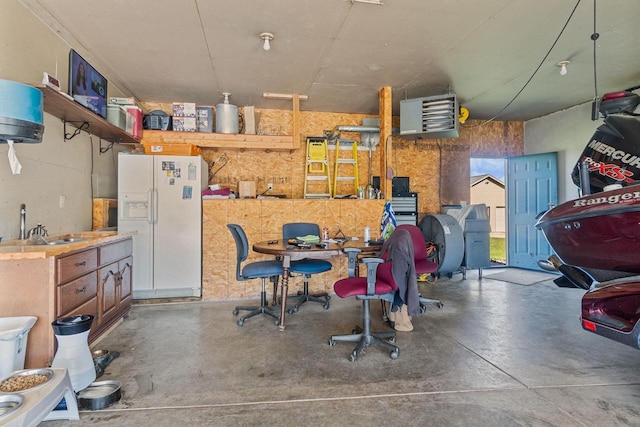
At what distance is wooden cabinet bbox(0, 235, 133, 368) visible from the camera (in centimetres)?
210

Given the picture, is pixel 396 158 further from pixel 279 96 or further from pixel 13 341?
pixel 13 341

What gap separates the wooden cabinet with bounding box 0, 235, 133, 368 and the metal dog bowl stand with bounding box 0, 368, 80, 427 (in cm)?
50

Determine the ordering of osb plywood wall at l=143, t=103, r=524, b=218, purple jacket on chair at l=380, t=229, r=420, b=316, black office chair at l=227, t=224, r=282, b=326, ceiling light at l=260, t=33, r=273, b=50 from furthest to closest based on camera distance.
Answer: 1. osb plywood wall at l=143, t=103, r=524, b=218
2. black office chair at l=227, t=224, r=282, b=326
3. ceiling light at l=260, t=33, r=273, b=50
4. purple jacket on chair at l=380, t=229, r=420, b=316

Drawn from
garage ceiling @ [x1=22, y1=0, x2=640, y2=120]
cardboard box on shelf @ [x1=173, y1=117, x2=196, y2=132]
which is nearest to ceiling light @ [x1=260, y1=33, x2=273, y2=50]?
garage ceiling @ [x1=22, y1=0, x2=640, y2=120]

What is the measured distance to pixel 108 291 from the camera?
307cm

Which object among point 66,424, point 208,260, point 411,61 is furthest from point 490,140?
point 66,424

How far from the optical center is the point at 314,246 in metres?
3.33

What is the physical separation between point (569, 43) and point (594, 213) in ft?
8.37

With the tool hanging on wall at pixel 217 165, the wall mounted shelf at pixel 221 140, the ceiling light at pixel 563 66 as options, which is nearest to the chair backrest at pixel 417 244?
the wall mounted shelf at pixel 221 140

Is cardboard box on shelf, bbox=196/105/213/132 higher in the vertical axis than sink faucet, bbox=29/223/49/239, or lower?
higher

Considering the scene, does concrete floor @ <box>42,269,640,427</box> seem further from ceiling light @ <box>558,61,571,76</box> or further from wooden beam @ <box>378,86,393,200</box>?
Result: ceiling light @ <box>558,61,571,76</box>

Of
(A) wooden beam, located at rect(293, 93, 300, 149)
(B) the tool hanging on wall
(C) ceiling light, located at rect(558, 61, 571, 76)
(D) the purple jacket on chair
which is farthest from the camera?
(B) the tool hanging on wall

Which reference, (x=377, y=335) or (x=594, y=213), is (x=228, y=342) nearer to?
(x=377, y=335)

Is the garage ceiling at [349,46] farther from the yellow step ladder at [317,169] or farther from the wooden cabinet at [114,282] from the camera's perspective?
the wooden cabinet at [114,282]
